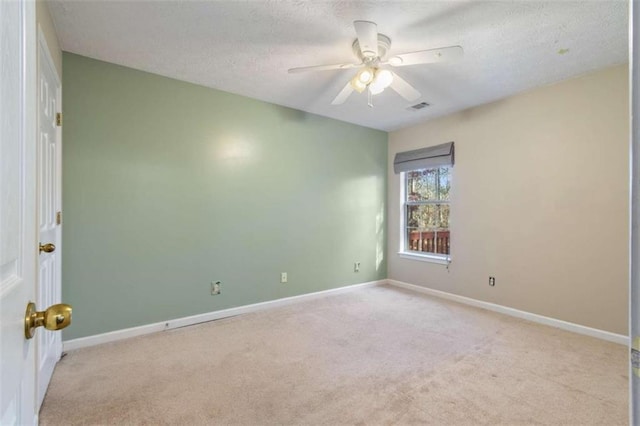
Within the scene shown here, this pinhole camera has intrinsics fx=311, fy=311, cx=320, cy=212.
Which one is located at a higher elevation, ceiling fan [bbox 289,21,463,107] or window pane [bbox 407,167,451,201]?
ceiling fan [bbox 289,21,463,107]

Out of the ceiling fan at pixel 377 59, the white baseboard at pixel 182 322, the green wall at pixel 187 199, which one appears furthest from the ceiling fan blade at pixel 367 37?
the white baseboard at pixel 182 322

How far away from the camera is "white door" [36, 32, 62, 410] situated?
1.91 metres

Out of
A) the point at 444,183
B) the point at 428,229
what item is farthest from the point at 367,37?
the point at 428,229

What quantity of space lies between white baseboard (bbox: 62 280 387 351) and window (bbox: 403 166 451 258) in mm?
1365

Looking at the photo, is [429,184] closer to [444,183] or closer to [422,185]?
[422,185]

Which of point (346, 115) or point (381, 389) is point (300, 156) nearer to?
point (346, 115)

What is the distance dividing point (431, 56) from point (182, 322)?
125 inches

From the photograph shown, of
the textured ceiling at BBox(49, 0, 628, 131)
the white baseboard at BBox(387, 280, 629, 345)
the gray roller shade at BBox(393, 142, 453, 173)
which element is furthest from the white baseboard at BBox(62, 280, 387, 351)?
the textured ceiling at BBox(49, 0, 628, 131)

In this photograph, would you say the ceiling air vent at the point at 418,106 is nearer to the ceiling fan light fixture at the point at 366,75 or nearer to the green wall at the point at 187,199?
the green wall at the point at 187,199

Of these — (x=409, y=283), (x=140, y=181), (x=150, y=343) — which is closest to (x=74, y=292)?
(x=150, y=343)

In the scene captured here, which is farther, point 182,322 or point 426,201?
point 426,201

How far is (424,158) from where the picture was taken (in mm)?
4328

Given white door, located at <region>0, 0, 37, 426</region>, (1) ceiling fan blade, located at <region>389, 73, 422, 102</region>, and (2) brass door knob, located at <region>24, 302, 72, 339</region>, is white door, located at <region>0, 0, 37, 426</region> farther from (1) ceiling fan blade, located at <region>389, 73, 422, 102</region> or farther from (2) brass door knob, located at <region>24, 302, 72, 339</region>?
(1) ceiling fan blade, located at <region>389, 73, 422, 102</region>

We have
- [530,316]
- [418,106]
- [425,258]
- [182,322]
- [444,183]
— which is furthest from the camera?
[425,258]
